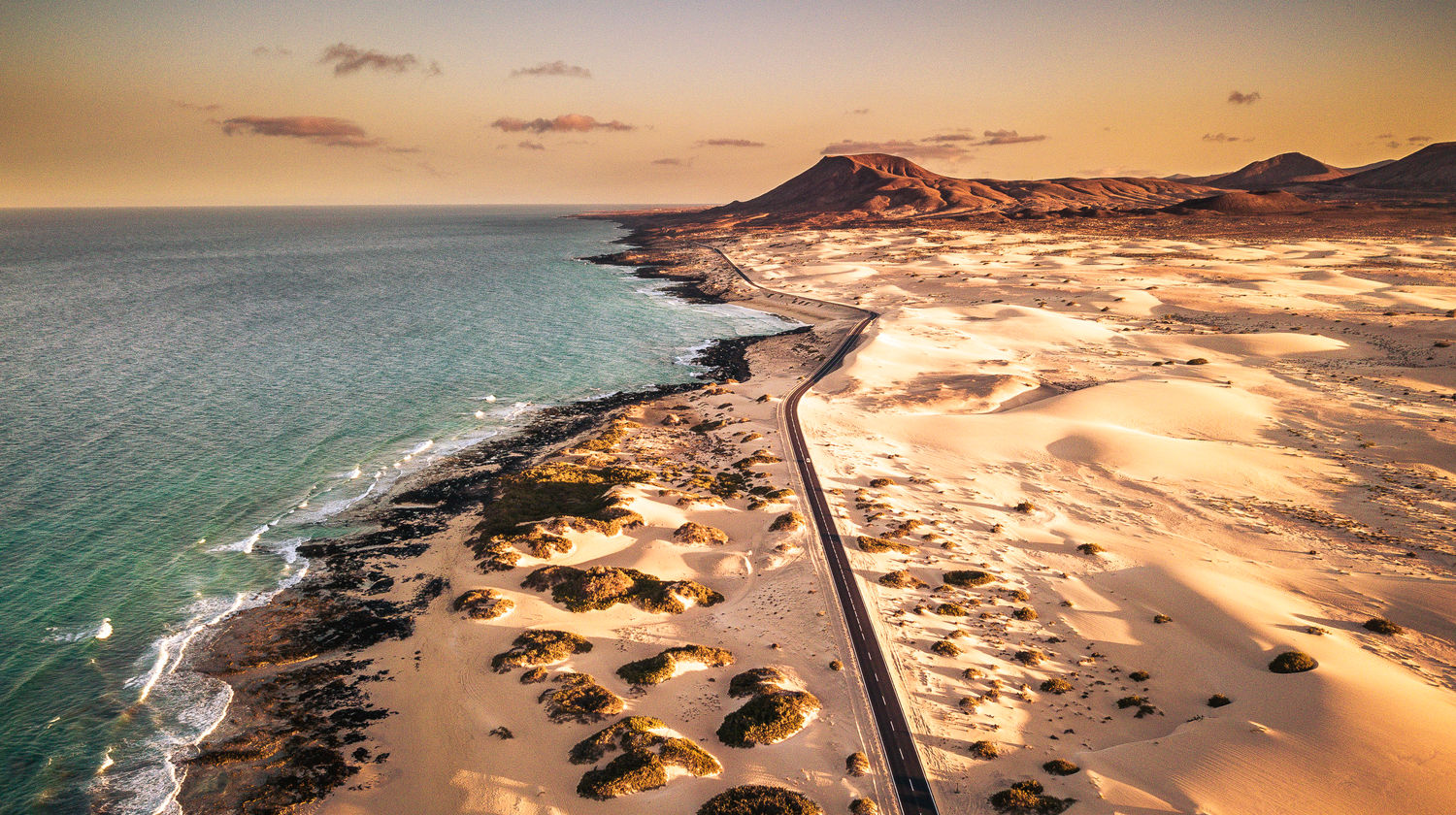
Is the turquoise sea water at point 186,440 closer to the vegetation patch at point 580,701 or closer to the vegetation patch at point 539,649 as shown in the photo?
the vegetation patch at point 539,649

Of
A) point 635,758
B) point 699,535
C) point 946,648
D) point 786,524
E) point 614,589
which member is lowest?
point 635,758

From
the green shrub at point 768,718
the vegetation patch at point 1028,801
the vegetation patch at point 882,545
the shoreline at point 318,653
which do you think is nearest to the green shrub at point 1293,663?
the vegetation patch at point 1028,801

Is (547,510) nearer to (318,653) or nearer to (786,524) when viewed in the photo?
(318,653)

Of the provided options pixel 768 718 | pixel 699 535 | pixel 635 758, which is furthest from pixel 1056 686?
pixel 699 535

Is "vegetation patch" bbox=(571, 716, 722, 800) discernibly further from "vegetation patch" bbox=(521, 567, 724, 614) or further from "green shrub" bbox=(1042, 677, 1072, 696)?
"green shrub" bbox=(1042, 677, 1072, 696)

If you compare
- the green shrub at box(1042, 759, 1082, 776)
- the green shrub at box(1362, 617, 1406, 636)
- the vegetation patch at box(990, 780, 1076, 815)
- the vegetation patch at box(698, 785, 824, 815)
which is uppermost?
the green shrub at box(1362, 617, 1406, 636)

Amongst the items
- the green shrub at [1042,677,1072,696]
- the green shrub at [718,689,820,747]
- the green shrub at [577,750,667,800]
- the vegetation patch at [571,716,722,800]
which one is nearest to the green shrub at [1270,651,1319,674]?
the green shrub at [1042,677,1072,696]
